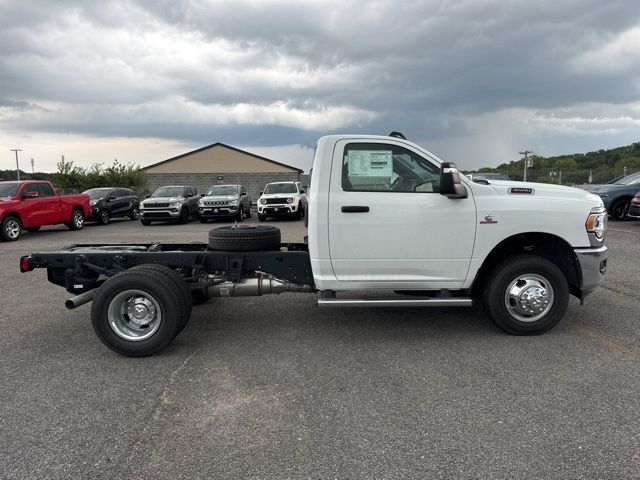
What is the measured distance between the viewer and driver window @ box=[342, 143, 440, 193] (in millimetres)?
4688

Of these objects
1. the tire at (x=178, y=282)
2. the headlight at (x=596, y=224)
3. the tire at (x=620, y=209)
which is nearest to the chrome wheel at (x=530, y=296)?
the headlight at (x=596, y=224)

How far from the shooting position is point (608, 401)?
3.49 meters

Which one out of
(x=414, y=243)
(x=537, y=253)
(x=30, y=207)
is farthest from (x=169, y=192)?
(x=537, y=253)

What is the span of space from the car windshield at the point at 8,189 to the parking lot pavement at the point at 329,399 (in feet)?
34.6

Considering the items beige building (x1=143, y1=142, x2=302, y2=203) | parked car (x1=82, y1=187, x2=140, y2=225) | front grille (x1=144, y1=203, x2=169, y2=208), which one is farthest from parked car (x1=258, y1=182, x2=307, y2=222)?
beige building (x1=143, y1=142, x2=302, y2=203)

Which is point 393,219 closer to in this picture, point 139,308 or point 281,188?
point 139,308

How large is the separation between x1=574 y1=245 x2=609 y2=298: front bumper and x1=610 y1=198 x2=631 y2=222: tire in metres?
13.4

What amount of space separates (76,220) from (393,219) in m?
15.9

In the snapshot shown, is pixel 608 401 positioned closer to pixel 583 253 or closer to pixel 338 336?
pixel 583 253

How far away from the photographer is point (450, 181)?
4406mm

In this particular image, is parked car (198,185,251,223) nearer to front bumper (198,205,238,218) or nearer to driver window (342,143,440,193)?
front bumper (198,205,238,218)

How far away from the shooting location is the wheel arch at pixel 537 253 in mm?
4906

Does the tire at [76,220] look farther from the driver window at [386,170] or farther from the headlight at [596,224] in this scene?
the headlight at [596,224]

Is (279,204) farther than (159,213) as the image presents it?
Yes
